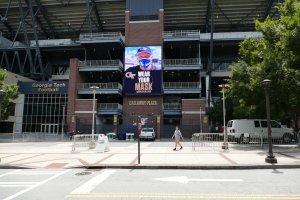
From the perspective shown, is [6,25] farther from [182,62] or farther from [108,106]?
[182,62]

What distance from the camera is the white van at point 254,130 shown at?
3325 centimetres

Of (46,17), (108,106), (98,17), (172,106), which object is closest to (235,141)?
(172,106)

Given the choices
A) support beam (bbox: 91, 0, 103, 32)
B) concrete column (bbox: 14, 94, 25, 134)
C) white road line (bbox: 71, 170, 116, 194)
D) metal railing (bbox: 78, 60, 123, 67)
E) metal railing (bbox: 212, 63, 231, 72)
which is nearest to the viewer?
white road line (bbox: 71, 170, 116, 194)

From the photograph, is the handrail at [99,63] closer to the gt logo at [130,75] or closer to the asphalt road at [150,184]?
the gt logo at [130,75]

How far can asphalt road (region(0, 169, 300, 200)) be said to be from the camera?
394 inches

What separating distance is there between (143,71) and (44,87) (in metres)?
16.7

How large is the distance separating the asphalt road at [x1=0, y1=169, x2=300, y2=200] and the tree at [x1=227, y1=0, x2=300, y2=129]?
12.2 metres

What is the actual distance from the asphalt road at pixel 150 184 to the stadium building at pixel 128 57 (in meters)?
38.4

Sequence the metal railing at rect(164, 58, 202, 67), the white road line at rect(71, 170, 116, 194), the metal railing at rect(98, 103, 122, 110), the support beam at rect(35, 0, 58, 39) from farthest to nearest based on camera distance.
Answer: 1. the support beam at rect(35, 0, 58, 39)
2. the metal railing at rect(164, 58, 202, 67)
3. the metal railing at rect(98, 103, 122, 110)
4. the white road line at rect(71, 170, 116, 194)

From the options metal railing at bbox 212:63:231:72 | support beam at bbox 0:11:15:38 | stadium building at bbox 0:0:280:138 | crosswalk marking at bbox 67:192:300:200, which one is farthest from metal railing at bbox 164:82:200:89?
crosswalk marking at bbox 67:192:300:200

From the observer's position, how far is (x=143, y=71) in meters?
56.5

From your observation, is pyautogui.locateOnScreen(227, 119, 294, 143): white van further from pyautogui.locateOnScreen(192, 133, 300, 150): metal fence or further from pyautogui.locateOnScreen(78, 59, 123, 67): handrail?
pyautogui.locateOnScreen(78, 59, 123, 67): handrail

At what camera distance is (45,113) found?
6150 centimetres

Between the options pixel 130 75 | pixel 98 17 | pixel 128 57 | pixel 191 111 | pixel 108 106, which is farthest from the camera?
pixel 98 17
